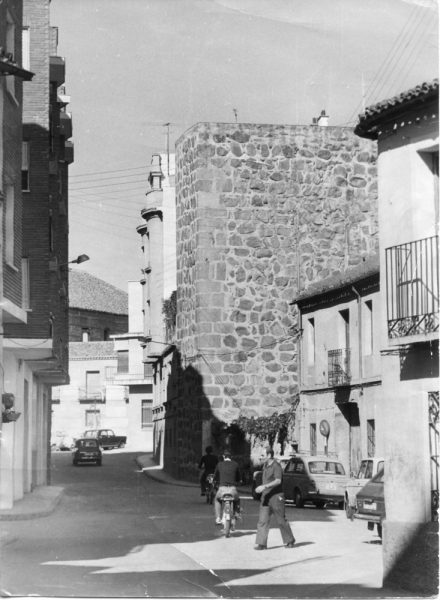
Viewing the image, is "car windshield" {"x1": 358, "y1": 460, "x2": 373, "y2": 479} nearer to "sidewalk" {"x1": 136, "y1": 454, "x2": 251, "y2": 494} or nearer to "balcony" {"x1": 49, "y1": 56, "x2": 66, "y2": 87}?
"sidewalk" {"x1": 136, "y1": 454, "x2": 251, "y2": 494}

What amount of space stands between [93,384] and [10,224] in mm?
57795

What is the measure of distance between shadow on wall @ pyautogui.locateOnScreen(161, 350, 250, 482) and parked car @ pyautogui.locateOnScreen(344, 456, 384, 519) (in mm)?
13866

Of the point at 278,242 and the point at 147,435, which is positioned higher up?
the point at 278,242

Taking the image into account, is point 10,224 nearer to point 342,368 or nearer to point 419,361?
point 342,368

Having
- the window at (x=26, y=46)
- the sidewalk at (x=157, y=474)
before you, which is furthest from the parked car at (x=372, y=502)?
the sidewalk at (x=157, y=474)

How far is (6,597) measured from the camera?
14555 mm

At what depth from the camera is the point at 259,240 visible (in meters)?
39.9

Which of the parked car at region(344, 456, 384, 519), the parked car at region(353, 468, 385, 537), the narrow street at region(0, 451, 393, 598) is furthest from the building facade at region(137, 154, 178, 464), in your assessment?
the parked car at region(353, 468, 385, 537)

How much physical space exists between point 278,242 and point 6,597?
26473mm

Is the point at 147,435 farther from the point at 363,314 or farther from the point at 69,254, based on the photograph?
the point at 363,314

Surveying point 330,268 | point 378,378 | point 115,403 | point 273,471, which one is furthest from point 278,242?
point 115,403

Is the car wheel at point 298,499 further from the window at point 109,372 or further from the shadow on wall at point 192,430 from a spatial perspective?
the window at point 109,372

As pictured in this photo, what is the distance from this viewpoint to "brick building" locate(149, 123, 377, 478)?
3972cm

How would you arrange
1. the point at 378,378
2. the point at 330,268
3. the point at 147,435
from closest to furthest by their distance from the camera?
the point at 378,378
the point at 330,268
the point at 147,435
